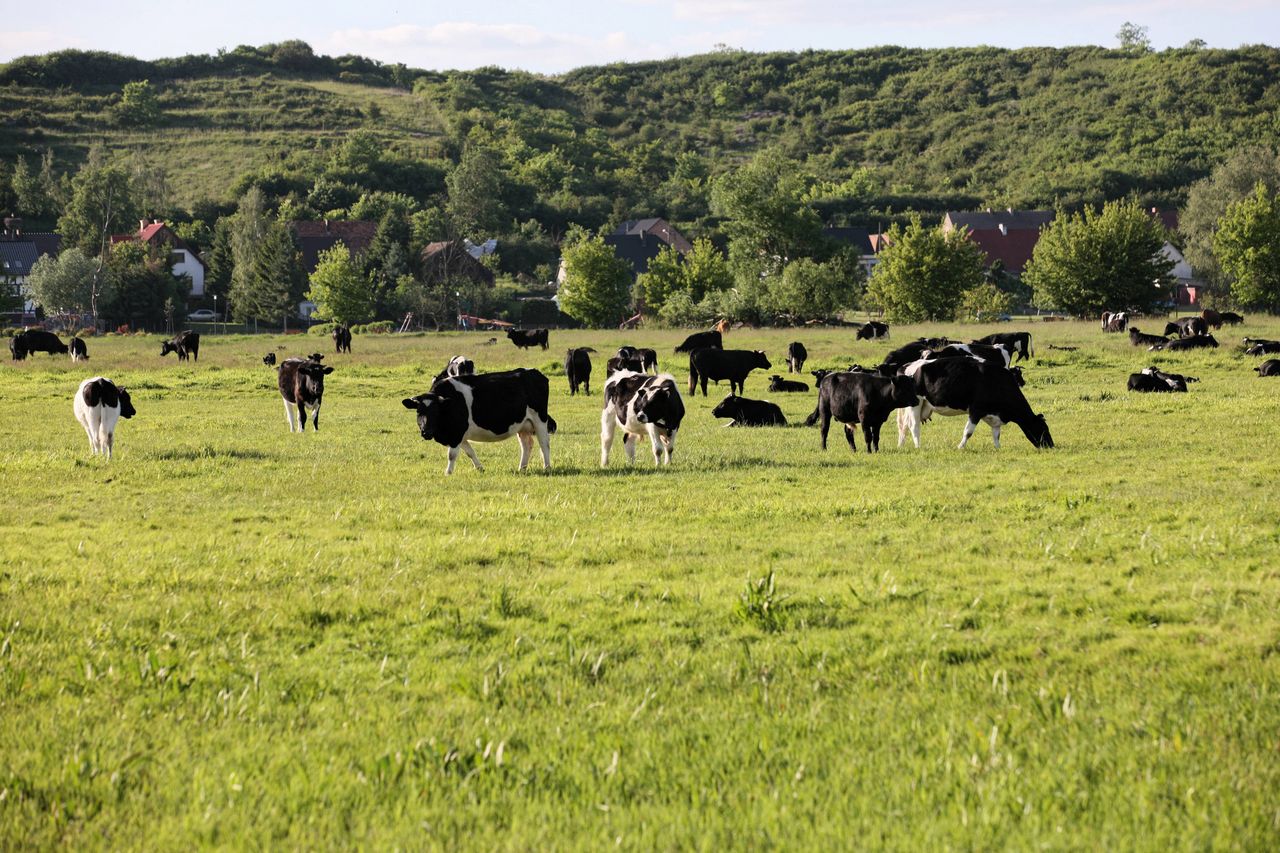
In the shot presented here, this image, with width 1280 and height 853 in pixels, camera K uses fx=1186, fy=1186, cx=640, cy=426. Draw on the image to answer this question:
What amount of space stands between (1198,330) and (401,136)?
546 feet

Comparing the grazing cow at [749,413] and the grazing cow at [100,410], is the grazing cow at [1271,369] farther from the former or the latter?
the grazing cow at [100,410]

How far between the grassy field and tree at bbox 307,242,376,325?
7811 cm

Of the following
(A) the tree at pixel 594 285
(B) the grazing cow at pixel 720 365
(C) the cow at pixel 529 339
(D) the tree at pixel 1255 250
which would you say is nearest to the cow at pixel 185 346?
(C) the cow at pixel 529 339

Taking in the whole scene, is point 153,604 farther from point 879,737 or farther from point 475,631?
point 879,737

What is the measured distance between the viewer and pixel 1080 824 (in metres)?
4.62

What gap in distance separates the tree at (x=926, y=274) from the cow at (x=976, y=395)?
6137 centimetres

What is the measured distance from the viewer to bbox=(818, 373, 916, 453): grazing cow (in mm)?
19156

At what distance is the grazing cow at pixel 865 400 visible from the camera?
19156mm

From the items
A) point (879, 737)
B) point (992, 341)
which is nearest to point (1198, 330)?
point (992, 341)

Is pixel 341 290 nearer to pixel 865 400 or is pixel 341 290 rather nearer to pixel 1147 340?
pixel 1147 340

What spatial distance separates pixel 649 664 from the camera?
681 cm

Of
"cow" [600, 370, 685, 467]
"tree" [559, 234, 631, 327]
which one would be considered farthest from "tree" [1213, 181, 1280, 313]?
"cow" [600, 370, 685, 467]

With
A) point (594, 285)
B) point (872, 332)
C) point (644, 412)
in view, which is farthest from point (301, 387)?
point (594, 285)

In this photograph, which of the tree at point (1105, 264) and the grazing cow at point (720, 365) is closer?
the grazing cow at point (720, 365)
